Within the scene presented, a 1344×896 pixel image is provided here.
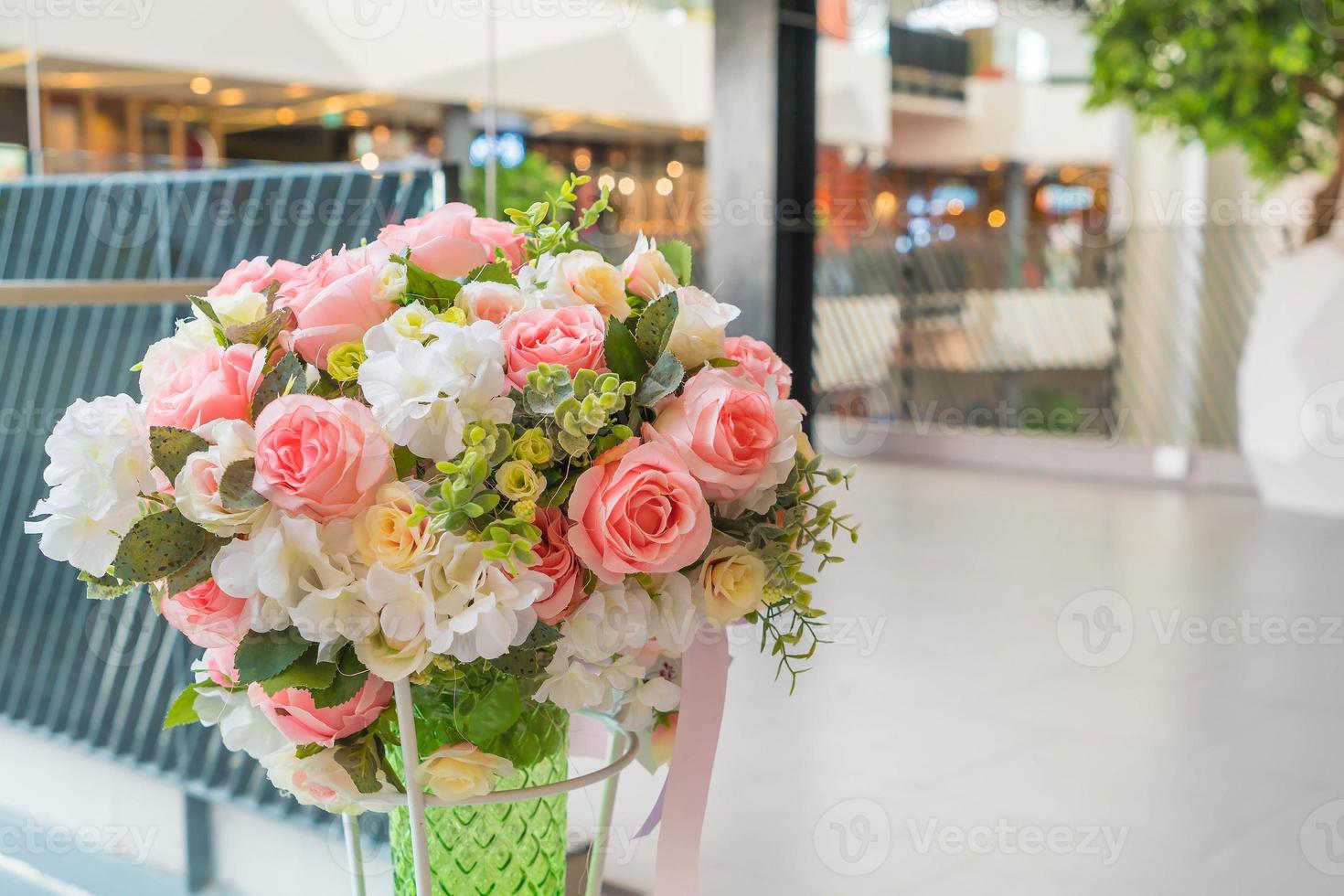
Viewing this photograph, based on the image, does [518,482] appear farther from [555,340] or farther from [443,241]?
[443,241]

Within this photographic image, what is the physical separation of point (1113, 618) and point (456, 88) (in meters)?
3.32

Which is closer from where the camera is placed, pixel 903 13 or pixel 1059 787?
pixel 1059 787

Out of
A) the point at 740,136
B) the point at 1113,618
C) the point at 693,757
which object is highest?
the point at 740,136

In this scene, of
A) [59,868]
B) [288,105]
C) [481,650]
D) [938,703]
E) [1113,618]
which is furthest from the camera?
[288,105]

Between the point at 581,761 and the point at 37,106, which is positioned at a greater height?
the point at 37,106

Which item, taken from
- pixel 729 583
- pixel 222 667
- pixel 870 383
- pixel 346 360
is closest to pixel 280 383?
pixel 346 360

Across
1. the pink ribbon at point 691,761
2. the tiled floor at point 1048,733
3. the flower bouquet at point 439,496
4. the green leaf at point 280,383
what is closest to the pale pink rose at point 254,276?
the flower bouquet at point 439,496

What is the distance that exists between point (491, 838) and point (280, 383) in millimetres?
428

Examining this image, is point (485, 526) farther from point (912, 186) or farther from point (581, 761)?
point (912, 186)

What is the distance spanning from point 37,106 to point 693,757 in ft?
13.1

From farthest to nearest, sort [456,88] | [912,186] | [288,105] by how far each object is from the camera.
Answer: [912,186] → [456,88] → [288,105]

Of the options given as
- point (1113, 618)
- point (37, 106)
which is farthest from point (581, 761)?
point (37, 106)

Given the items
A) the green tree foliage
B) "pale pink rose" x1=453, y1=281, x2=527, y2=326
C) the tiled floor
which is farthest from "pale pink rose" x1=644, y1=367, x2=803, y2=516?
the green tree foliage

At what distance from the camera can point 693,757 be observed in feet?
3.67
